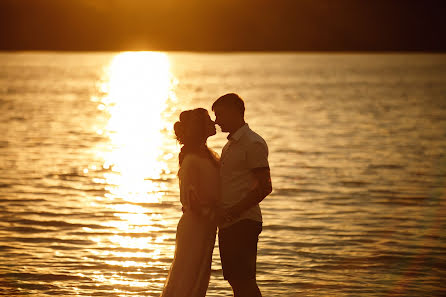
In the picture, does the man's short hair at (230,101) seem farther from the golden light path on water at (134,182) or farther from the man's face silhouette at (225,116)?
the golden light path on water at (134,182)

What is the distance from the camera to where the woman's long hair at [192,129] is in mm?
7695

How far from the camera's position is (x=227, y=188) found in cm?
769

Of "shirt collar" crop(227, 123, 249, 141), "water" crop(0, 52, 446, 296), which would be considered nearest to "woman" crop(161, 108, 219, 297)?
"shirt collar" crop(227, 123, 249, 141)

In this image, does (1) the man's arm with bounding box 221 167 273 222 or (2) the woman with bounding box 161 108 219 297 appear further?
(2) the woman with bounding box 161 108 219 297

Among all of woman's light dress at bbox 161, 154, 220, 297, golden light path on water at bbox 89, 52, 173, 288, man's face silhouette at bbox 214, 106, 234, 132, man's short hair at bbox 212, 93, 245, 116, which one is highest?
golden light path on water at bbox 89, 52, 173, 288

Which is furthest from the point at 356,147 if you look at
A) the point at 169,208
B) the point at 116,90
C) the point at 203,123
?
the point at 116,90

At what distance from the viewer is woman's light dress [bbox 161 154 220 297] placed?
767 centimetres

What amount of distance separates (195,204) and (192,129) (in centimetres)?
61

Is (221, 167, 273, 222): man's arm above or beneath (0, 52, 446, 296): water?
beneath

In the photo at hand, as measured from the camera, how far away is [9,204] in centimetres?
1678

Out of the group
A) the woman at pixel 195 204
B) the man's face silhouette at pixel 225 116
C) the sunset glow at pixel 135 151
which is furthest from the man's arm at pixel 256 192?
the sunset glow at pixel 135 151

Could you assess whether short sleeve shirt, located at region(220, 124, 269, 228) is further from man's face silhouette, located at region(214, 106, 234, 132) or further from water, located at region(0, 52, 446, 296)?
water, located at region(0, 52, 446, 296)

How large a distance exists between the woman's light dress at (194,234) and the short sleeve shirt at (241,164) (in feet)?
0.36

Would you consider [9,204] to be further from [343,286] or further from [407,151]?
[407,151]
